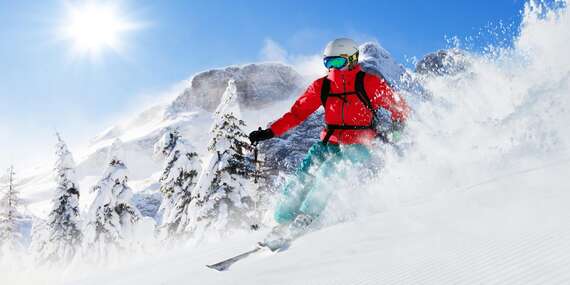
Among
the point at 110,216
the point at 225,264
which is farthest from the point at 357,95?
the point at 110,216

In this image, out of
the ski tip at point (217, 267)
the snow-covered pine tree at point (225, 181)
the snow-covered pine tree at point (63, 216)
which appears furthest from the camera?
the snow-covered pine tree at point (63, 216)

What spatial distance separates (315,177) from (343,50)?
1.70 m

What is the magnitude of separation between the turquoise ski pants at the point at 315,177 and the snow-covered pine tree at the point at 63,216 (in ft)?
67.5

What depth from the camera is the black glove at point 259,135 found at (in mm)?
6621

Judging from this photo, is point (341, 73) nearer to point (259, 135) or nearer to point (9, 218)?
point (259, 135)

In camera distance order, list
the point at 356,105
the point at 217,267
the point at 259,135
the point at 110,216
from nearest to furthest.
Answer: the point at 217,267, the point at 356,105, the point at 259,135, the point at 110,216

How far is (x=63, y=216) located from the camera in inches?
971

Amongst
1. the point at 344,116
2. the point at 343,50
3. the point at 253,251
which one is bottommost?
the point at 253,251

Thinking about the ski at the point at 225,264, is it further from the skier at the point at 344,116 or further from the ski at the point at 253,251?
the skier at the point at 344,116

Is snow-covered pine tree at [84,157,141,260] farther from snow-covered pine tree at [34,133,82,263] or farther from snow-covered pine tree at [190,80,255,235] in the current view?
snow-covered pine tree at [190,80,255,235]

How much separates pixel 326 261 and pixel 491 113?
5.02 m

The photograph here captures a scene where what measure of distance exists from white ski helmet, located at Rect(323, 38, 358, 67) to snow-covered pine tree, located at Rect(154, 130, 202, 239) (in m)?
15.3

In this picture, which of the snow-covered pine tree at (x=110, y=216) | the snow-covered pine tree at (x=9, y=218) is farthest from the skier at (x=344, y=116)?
the snow-covered pine tree at (x=9, y=218)

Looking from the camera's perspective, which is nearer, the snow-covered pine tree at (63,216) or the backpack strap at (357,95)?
the backpack strap at (357,95)
